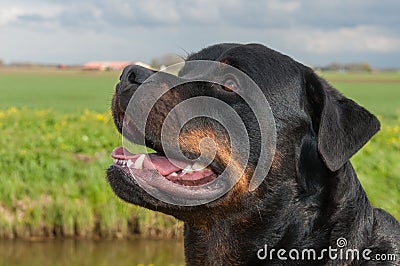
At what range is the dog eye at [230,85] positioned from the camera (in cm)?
340

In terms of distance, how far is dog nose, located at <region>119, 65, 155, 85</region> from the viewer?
10.4 feet

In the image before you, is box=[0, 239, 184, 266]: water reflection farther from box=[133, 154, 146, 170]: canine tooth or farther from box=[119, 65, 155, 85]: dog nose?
box=[119, 65, 155, 85]: dog nose

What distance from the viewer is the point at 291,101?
3.41 m

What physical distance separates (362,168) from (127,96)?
8.09 meters

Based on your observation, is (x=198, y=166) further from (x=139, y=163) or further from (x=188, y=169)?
(x=139, y=163)

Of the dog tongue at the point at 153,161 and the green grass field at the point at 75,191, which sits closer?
the dog tongue at the point at 153,161

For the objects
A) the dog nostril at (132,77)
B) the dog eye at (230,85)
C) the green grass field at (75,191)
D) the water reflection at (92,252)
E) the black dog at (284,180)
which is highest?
the dog nostril at (132,77)

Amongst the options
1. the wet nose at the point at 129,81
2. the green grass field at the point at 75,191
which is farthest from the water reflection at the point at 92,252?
the wet nose at the point at 129,81

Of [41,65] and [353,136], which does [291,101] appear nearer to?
[353,136]

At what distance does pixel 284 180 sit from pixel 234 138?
14.4 inches

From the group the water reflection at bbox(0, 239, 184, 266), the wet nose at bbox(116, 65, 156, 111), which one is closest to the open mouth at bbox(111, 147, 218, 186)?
the wet nose at bbox(116, 65, 156, 111)

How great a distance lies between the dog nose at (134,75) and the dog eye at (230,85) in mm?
468

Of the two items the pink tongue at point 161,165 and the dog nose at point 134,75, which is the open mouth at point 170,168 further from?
the dog nose at point 134,75

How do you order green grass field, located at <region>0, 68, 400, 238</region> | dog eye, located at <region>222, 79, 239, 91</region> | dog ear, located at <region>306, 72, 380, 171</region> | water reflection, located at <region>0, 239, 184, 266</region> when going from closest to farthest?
dog ear, located at <region>306, 72, 380, 171</region> < dog eye, located at <region>222, 79, 239, 91</region> < water reflection, located at <region>0, 239, 184, 266</region> < green grass field, located at <region>0, 68, 400, 238</region>
